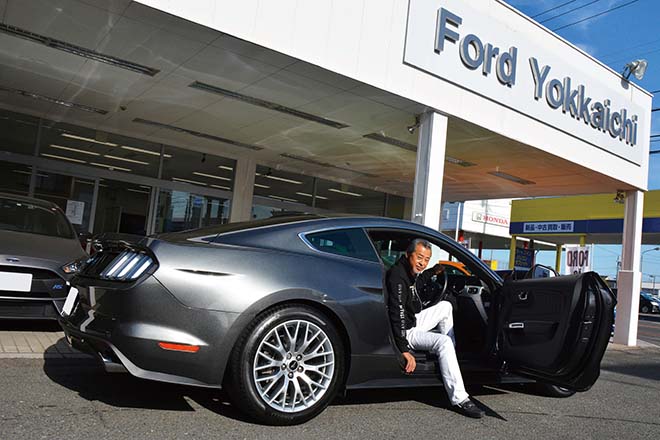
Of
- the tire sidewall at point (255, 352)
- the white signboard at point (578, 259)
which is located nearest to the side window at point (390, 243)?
the tire sidewall at point (255, 352)

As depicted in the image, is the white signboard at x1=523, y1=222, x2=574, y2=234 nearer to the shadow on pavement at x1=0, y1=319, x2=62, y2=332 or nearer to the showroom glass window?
the showroom glass window

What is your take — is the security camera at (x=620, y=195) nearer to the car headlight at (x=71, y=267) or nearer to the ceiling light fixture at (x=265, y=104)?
the ceiling light fixture at (x=265, y=104)

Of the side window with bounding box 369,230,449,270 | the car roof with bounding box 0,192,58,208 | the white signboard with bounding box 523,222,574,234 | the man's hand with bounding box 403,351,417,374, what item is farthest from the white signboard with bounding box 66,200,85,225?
the white signboard with bounding box 523,222,574,234

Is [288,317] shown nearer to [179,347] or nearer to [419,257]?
[179,347]

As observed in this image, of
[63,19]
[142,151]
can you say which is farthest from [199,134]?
[63,19]

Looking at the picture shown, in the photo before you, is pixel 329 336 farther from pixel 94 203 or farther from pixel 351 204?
pixel 351 204

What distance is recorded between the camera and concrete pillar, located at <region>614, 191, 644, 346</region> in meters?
11.6

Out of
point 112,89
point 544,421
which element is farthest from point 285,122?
point 544,421

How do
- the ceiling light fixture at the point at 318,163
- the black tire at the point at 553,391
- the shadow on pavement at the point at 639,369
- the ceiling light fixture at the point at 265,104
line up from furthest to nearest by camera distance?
1. the ceiling light fixture at the point at 318,163
2. the ceiling light fixture at the point at 265,104
3. the shadow on pavement at the point at 639,369
4. the black tire at the point at 553,391

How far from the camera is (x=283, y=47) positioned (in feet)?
21.3

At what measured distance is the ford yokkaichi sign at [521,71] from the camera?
785 centimetres

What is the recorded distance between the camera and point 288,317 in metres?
3.53

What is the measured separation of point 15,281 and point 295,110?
494 centimetres

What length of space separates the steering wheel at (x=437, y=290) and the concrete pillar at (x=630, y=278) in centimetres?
836
